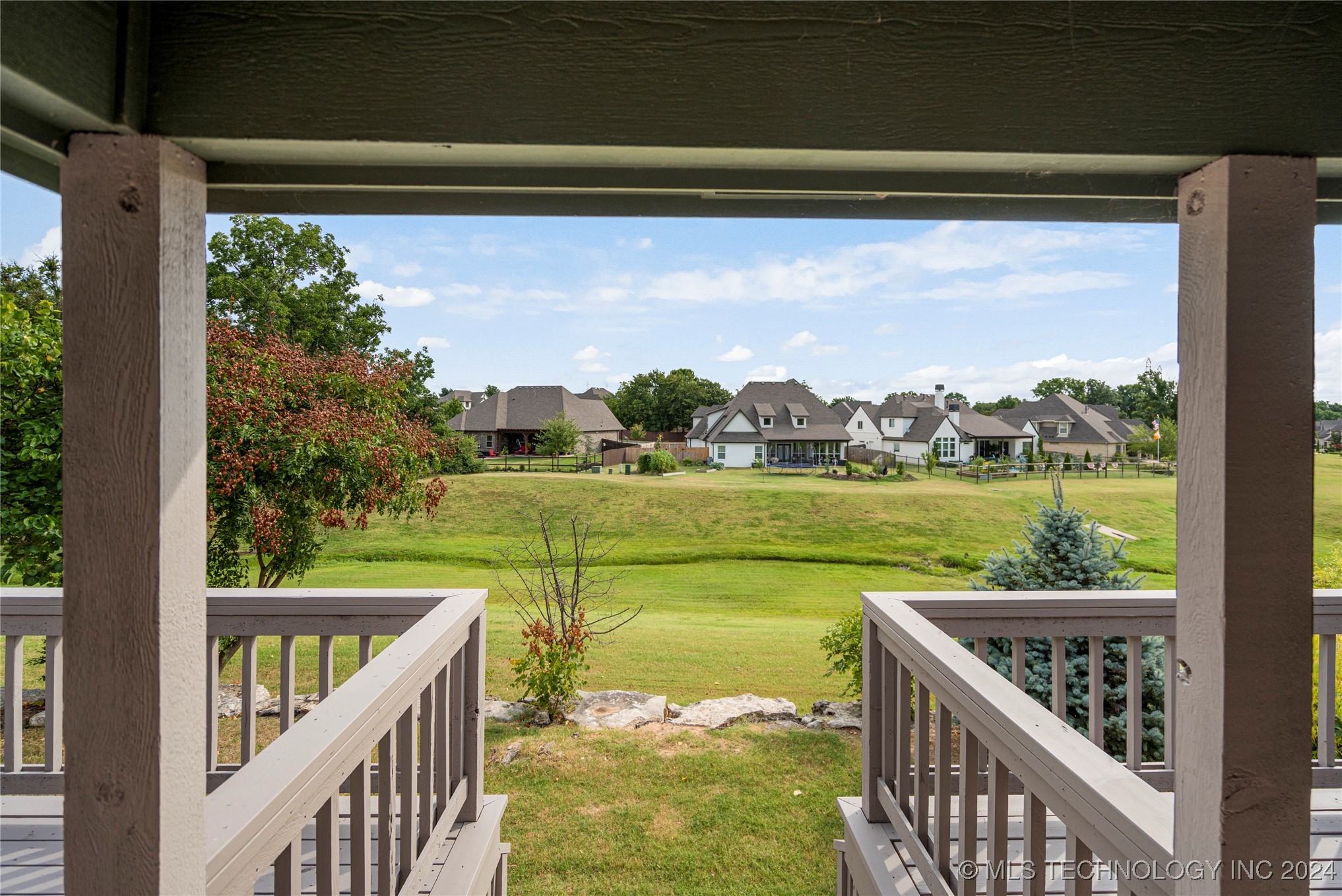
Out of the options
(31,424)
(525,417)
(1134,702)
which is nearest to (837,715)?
(1134,702)

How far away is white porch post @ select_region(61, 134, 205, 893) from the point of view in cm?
71

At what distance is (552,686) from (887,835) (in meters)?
2.40

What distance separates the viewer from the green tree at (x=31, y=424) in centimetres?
298

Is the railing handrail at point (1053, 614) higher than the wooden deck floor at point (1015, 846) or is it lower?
higher

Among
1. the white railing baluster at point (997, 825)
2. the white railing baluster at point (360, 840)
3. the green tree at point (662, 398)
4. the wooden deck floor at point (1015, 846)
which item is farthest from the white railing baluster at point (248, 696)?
the green tree at point (662, 398)

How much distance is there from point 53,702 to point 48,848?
1.40ft

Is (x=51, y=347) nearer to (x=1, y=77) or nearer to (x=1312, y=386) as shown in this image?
(x=1, y=77)

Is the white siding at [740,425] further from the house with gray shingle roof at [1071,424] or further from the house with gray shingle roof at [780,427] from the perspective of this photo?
the house with gray shingle roof at [1071,424]

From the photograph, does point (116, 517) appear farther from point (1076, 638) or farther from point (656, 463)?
point (656, 463)

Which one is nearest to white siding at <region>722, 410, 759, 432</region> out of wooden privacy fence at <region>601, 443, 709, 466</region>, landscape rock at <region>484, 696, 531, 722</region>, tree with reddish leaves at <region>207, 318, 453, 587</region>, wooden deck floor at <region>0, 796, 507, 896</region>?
wooden privacy fence at <region>601, 443, 709, 466</region>

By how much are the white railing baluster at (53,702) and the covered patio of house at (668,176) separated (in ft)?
5.05

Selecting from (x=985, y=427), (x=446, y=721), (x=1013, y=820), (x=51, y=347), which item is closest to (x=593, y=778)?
(x=446, y=721)

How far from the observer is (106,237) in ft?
2.33

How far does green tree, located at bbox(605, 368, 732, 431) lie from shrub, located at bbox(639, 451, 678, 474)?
828mm
